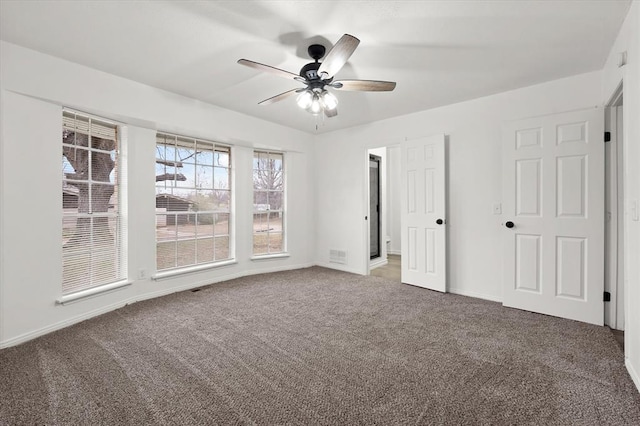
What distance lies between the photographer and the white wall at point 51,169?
2455mm

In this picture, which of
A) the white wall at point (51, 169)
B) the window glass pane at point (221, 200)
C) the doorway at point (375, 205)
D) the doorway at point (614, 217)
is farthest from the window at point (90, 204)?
the doorway at point (614, 217)

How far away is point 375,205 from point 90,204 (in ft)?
15.2

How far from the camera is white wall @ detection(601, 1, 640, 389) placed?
1.86 m

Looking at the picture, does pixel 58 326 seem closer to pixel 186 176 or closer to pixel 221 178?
pixel 186 176

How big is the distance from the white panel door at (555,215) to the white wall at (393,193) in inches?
152

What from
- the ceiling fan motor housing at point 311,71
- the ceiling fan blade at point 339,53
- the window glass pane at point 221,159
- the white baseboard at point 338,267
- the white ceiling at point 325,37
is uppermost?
the white ceiling at point 325,37

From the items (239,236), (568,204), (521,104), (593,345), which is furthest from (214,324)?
(521,104)

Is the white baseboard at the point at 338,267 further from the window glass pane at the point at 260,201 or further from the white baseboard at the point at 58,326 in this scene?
the white baseboard at the point at 58,326

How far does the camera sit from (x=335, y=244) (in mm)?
5230

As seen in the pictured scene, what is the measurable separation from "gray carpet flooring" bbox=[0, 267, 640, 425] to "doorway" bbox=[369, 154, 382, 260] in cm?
273

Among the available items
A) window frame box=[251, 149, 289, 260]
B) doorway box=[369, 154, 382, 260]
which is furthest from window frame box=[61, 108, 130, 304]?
doorway box=[369, 154, 382, 260]

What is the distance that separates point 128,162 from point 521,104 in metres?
4.51

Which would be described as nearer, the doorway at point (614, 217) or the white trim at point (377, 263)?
the doorway at point (614, 217)

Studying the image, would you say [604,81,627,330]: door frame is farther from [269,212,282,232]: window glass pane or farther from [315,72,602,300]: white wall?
[269,212,282,232]: window glass pane
